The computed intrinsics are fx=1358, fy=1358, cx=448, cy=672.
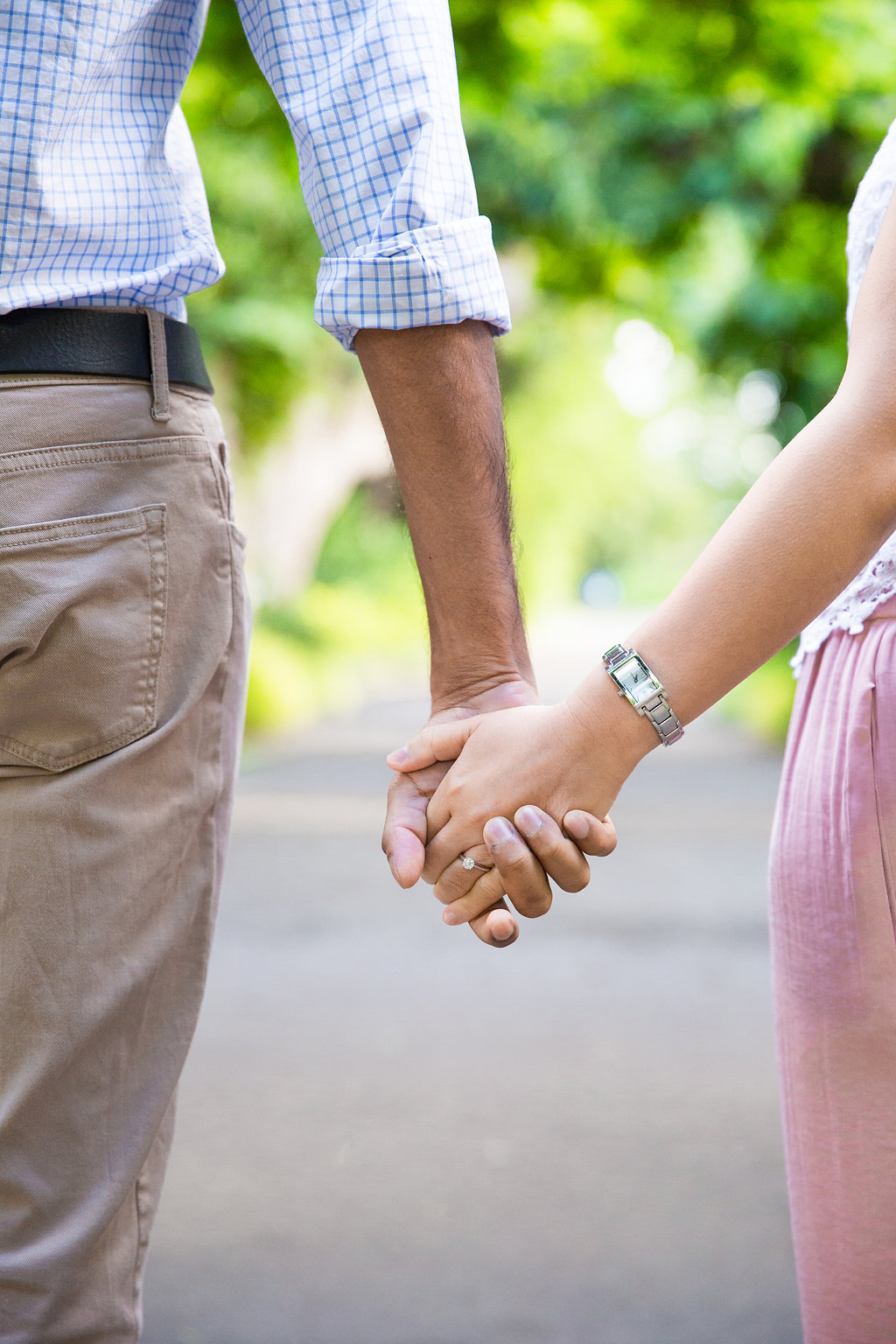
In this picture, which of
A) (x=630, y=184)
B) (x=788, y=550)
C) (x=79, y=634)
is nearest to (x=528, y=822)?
(x=788, y=550)

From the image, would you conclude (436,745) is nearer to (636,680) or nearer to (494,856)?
(494,856)

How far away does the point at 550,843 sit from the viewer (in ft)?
5.43

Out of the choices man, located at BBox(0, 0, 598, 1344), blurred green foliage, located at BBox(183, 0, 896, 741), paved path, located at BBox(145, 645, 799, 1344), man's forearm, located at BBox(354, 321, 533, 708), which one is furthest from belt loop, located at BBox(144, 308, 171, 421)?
paved path, located at BBox(145, 645, 799, 1344)

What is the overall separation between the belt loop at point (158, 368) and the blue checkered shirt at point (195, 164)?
26 mm

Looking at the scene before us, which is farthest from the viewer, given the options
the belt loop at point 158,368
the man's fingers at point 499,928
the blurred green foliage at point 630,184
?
the blurred green foliage at point 630,184

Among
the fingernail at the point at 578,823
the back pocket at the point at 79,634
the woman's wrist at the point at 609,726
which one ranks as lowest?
the fingernail at the point at 578,823

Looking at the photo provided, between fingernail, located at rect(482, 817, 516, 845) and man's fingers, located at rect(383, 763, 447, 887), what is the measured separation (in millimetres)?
130

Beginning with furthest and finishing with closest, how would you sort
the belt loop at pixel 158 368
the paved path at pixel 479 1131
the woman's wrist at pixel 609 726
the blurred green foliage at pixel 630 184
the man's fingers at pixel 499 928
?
the blurred green foliage at pixel 630 184 → the paved path at pixel 479 1131 → the man's fingers at pixel 499 928 → the woman's wrist at pixel 609 726 → the belt loop at pixel 158 368

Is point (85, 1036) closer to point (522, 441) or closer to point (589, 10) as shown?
point (589, 10)

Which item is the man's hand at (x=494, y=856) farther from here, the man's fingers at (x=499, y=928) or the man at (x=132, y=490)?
the man at (x=132, y=490)

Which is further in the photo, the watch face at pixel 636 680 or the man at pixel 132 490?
the watch face at pixel 636 680

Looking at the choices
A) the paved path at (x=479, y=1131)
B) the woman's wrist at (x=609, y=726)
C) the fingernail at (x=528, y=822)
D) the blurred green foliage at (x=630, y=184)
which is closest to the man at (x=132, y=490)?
the woman's wrist at (x=609, y=726)

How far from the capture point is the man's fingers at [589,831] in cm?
164

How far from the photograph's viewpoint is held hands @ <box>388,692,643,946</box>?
164 centimetres
